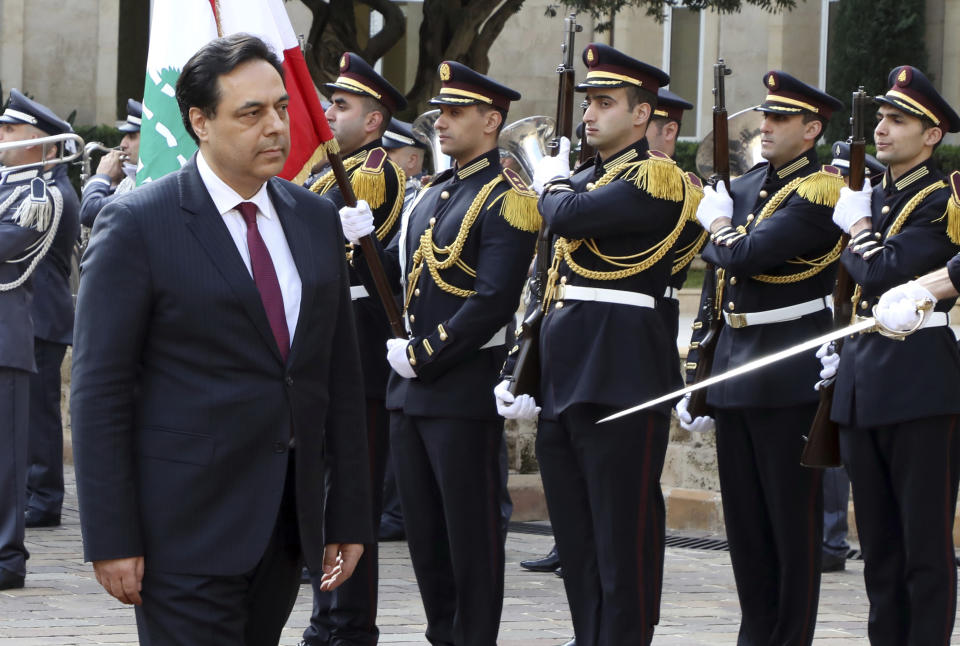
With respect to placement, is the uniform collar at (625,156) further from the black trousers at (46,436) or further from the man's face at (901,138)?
the black trousers at (46,436)

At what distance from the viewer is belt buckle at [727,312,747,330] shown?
5766 mm

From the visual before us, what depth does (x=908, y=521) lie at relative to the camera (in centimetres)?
524

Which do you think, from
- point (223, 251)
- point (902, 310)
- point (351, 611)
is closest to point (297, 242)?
point (223, 251)

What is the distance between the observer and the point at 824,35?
68.1 feet

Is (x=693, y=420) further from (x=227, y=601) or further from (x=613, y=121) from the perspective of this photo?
(x=227, y=601)

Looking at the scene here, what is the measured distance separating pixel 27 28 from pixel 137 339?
1913cm

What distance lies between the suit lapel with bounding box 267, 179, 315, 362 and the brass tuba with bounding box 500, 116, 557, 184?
10.00ft

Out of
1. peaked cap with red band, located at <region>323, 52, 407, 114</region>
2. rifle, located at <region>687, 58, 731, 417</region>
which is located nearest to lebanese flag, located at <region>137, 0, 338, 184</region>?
peaked cap with red band, located at <region>323, 52, 407, 114</region>

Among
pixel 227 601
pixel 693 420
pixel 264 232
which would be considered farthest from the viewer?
pixel 693 420

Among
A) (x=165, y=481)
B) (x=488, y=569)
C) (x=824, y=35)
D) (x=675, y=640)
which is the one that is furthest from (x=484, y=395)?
(x=824, y=35)

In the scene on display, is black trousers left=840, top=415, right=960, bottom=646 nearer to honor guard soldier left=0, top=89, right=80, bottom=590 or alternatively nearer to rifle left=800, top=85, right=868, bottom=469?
rifle left=800, top=85, right=868, bottom=469

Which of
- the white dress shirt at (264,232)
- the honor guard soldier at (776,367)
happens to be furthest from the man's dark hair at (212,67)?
the honor guard soldier at (776,367)

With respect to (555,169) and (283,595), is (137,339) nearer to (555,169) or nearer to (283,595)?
(283,595)

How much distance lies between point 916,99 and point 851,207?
1.34 feet
